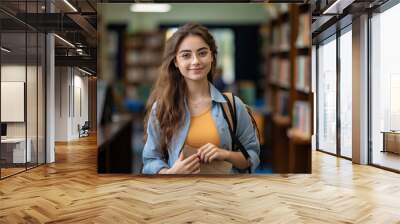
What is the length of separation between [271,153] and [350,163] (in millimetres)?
3494

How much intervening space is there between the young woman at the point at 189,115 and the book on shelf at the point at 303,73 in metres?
0.73

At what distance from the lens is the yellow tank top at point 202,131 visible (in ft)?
16.3

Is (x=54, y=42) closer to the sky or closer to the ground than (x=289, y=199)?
closer to the sky

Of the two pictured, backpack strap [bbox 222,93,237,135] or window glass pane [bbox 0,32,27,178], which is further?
window glass pane [bbox 0,32,27,178]

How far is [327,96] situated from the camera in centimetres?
977

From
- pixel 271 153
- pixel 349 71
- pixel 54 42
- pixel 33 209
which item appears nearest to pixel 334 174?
pixel 271 153

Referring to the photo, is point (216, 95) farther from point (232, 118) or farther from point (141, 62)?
point (141, 62)

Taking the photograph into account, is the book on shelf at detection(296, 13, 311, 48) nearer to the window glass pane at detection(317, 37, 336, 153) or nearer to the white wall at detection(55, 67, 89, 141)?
the window glass pane at detection(317, 37, 336, 153)

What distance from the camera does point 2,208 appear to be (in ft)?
13.3

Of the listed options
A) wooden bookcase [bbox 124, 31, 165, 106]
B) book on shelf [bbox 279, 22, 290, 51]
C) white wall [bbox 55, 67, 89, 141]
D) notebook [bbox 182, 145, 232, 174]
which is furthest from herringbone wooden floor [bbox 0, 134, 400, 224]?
white wall [bbox 55, 67, 89, 141]

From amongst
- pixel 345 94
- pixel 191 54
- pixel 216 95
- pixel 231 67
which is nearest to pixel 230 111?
pixel 216 95

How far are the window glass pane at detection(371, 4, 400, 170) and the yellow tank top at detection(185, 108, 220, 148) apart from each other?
3542 millimetres

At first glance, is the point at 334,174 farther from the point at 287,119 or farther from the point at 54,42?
the point at 54,42

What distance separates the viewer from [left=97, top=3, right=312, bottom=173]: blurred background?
4949mm
